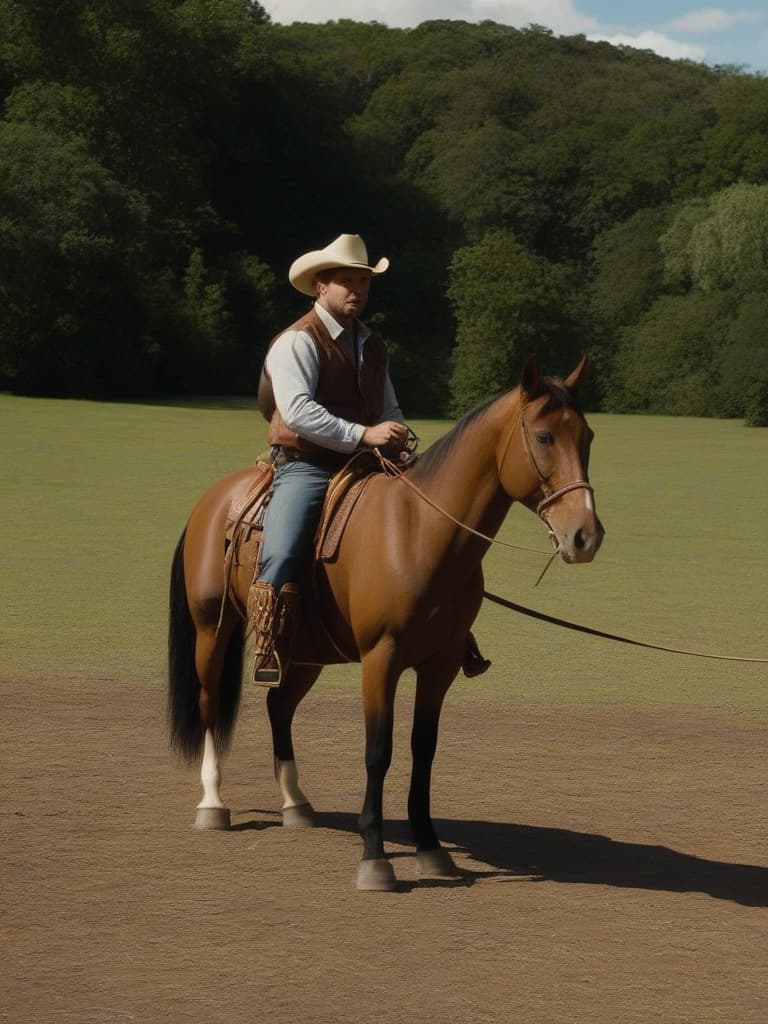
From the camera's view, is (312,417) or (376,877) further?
(312,417)

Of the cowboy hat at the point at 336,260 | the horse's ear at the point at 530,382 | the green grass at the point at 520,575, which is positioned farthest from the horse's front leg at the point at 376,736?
the green grass at the point at 520,575

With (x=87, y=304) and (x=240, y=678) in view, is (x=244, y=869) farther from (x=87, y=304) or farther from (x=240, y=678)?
(x=87, y=304)

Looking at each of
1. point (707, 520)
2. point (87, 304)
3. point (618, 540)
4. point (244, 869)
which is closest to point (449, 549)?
point (244, 869)

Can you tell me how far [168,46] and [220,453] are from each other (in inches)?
1505

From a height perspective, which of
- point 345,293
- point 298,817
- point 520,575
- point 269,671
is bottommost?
point 520,575

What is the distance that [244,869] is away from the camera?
5.55 metres

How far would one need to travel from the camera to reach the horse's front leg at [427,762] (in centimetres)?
556

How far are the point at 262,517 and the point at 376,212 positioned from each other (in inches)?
2491

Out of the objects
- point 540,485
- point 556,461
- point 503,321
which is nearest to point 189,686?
point 540,485

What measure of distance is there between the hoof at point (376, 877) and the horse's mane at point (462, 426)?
1.37m

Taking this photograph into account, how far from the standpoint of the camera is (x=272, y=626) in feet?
18.7

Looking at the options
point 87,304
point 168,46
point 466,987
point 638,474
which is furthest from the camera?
point 168,46

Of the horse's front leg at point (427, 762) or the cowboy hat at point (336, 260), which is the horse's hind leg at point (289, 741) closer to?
the horse's front leg at point (427, 762)

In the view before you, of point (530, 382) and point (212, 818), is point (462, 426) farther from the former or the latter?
point (212, 818)
